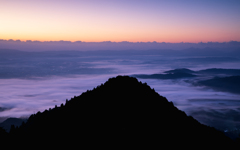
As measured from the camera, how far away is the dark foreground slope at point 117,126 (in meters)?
13.8

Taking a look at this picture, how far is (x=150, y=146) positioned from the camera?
13.5 metres

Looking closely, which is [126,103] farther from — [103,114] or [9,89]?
[9,89]

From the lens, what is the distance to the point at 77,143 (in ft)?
43.8

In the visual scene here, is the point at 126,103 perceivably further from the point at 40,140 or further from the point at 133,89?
the point at 40,140

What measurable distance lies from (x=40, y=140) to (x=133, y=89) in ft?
39.2

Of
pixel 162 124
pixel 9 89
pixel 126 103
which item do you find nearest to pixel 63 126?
pixel 126 103

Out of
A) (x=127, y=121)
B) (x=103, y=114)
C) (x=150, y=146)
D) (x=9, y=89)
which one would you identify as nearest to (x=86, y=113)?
(x=103, y=114)

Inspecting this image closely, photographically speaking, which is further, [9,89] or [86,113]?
[9,89]

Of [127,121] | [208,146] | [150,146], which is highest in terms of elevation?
[127,121]

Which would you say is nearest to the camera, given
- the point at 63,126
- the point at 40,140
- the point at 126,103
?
the point at 40,140

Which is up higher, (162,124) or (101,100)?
(101,100)

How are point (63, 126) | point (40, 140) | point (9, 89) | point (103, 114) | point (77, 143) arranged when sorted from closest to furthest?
point (77, 143) → point (40, 140) → point (63, 126) → point (103, 114) → point (9, 89)

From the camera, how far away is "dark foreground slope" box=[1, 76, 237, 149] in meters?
13.8

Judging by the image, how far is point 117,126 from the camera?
590 inches
